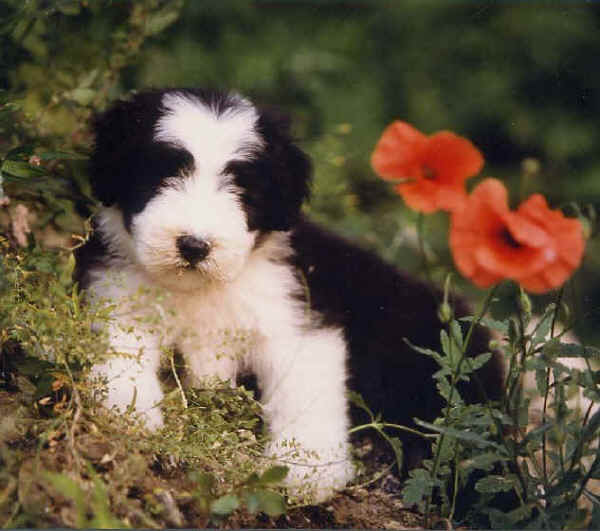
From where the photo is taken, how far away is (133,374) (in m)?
2.82

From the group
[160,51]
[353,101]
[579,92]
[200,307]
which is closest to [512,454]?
[200,307]

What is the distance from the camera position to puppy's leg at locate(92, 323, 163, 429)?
2711mm

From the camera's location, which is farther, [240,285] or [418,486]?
[240,285]

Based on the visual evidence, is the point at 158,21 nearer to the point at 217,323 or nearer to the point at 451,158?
the point at 217,323

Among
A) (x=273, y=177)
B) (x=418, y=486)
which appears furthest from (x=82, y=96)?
(x=418, y=486)

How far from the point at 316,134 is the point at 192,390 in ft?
9.66

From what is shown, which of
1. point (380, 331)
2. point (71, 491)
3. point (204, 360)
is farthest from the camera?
point (380, 331)

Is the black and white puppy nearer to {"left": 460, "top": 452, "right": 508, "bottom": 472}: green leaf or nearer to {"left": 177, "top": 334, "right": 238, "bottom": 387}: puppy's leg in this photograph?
{"left": 177, "top": 334, "right": 238, "bottom": 387}: puppy's leg

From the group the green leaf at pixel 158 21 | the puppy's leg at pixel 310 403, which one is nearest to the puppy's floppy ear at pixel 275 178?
the puppy's leg at pixel 310 403

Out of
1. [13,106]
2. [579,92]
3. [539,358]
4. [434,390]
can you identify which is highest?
[579,92]

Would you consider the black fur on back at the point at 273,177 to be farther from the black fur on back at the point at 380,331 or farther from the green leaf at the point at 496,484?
the green leaf at the point at 496,484

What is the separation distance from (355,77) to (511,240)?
3838mm

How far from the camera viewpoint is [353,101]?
5605 mm

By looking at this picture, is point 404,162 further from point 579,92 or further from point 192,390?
point 579,92
